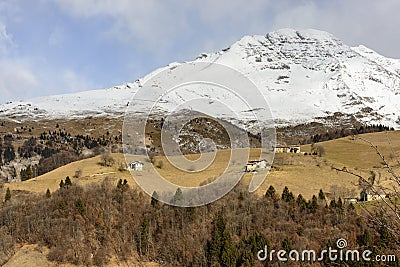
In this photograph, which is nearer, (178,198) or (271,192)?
(178,198)

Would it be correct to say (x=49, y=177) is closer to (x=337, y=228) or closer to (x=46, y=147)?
(x=337, y=228)

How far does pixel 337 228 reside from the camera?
55.2 m

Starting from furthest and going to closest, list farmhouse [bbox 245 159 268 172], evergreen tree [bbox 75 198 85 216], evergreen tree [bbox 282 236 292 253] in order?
farmhouse [bbox 245 159 268 172], evergreen tree [bbox 75 198 85 216], evergreen tree [bbox 282 236 292 253]

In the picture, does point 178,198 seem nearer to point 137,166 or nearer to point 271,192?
point 271,192

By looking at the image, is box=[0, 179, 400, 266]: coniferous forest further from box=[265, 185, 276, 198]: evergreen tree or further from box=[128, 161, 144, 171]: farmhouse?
box=[128, 161, 144, 171]: farmhouse

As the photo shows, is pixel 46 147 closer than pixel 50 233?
No

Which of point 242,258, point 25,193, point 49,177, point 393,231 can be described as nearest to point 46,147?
point 49,177

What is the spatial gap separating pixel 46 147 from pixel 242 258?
156m

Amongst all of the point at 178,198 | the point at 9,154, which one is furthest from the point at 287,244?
the point at 9,154

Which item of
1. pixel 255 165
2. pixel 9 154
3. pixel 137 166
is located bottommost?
pixel 255 165

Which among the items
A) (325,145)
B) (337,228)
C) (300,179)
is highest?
(325,145)

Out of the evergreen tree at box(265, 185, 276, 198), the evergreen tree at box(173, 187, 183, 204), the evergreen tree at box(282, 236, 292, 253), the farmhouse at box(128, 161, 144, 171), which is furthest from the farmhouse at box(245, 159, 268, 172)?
Result: the evergreen tree at box(282, 236, 292, 253)

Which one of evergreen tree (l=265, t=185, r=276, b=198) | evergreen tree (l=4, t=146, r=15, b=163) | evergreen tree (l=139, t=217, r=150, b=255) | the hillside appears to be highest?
evergreen tree (l=4, t=146, r=15, b=163)

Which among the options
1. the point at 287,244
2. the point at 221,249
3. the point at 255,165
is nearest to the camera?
the point at 287,244
